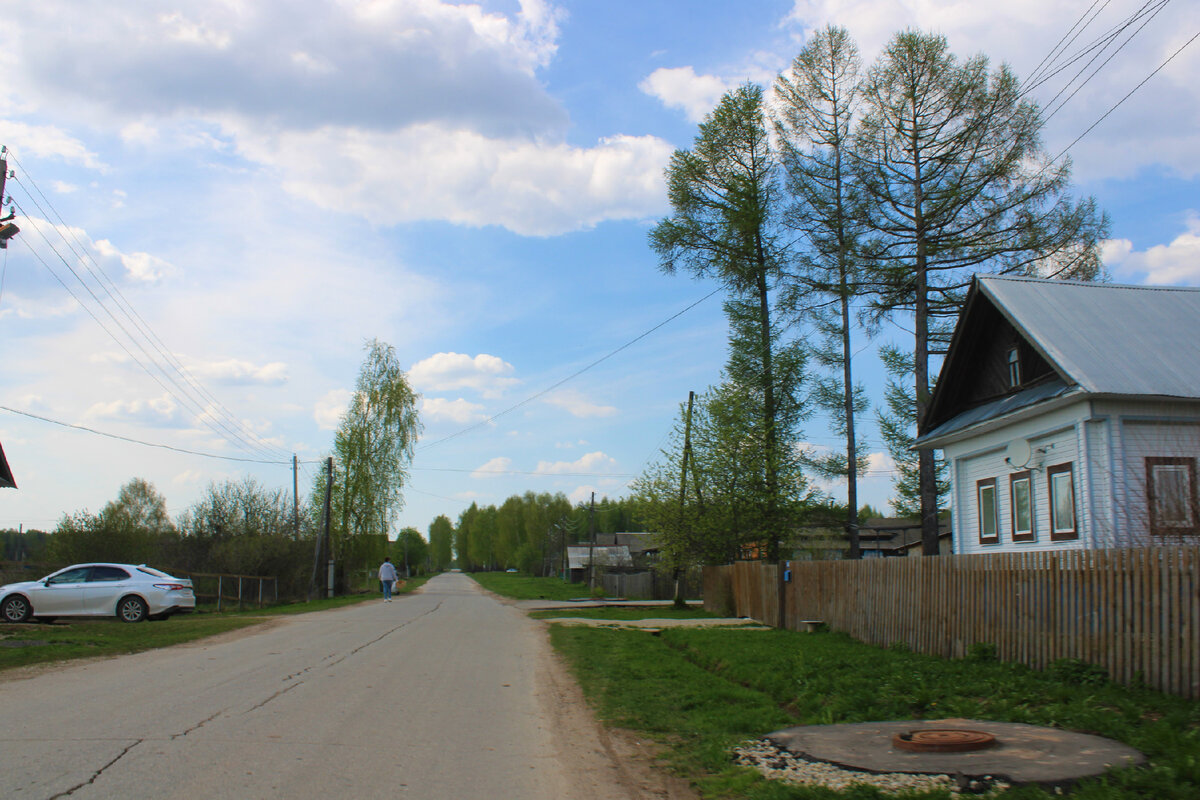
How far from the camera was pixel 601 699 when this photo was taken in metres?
9.96

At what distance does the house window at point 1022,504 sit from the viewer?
1644 cm

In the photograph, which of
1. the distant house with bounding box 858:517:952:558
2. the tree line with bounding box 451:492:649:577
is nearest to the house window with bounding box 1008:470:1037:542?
the distant house with bounding box 858:517:952:558

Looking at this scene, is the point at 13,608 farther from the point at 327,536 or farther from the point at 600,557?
the point at 600,557

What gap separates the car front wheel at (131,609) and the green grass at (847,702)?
1227 centimetres

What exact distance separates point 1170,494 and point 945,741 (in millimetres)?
7881

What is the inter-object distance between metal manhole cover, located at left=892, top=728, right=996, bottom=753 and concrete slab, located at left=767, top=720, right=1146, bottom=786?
2.4 inches

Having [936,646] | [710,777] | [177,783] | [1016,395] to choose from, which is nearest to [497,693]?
[710,777]

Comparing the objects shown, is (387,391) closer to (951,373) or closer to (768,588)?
(768,588)

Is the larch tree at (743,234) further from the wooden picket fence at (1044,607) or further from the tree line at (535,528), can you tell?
the tree line at (535,528)

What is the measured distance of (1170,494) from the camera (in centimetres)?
1186

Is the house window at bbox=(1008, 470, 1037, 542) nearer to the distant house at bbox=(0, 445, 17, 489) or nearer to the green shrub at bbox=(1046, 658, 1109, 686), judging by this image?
the green shrub at bbox=(1046, 658, 1109, 686)

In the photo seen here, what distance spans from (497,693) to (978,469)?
12.7 meters

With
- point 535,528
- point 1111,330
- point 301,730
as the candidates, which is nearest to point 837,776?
point 301,730

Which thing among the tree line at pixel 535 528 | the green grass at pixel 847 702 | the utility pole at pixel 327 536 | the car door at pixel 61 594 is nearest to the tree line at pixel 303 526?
the utility pole at pixel 327 536
